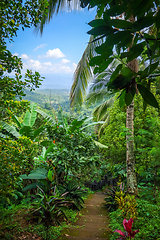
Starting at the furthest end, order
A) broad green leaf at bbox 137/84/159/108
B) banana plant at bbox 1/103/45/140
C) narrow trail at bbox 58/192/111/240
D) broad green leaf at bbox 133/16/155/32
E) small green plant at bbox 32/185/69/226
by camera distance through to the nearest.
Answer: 1. banana plant at bbox 1/103/45/140
2. small green plant at bbox 32/185/69/226
3. narrow trail at bbox 58/192/111/240
4. broad green leaf at bbox 137/84/159/108
5. broad green leaf at bbox 133/16/155/32

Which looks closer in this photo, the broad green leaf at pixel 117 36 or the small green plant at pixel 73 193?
the broad green leaf at pixel 117 36

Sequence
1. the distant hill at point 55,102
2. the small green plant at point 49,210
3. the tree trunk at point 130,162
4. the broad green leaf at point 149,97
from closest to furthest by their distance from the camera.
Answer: the broad green leaf at point 149,97 < the small green plant at point 49,210 < the tree trunk at point 130,162 < the distant hill at point 55,102

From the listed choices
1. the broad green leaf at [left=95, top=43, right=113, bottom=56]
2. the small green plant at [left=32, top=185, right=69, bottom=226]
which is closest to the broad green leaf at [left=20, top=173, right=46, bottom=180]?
the small green plant at [left=32, top=185, right=69, bottom=226]

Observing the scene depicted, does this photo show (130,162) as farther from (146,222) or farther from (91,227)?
(91,227)

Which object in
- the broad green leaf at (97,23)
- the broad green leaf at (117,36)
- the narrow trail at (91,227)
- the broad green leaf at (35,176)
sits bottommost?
the narrow trail at (91,227)

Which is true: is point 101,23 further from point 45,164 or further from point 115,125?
point 115,125

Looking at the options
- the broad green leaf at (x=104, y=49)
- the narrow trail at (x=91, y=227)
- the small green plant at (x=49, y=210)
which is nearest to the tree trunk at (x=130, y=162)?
the narrow trail at (x=91, y=227)

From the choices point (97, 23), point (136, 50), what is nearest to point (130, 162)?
point (136, 50)

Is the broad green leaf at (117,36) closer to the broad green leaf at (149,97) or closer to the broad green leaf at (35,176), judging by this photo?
the broad green leaf at (149,97)

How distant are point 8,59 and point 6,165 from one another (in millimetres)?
1341

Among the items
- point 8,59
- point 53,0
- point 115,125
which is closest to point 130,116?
point 115,125

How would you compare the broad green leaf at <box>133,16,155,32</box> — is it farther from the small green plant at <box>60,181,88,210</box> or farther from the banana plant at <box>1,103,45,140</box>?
the small green plant at <box>60,181,88,210</box>

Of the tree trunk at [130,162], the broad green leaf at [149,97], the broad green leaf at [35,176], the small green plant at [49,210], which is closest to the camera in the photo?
the broad green leaf at [149,97]

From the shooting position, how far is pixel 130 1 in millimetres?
507
